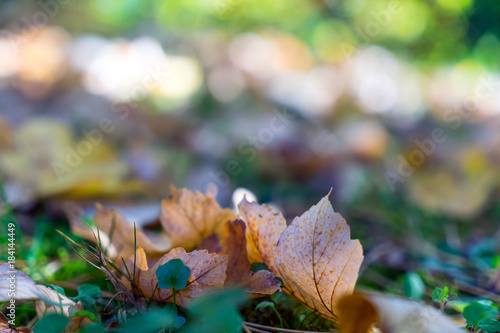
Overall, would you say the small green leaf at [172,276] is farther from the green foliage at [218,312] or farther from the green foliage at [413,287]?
the green foliage at [413,287]

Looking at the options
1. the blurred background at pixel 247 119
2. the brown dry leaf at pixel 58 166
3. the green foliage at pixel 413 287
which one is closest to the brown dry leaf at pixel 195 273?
the blurred background at pixel 247 119

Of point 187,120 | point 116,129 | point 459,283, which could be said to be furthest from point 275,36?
point 459,283

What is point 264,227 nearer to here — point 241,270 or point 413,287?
point 241,270

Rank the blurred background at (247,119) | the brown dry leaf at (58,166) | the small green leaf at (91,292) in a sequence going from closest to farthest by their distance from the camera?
the small green leaf at (91,292) → the brown dry leaf at (58,166) → the blurred background at (247,119)

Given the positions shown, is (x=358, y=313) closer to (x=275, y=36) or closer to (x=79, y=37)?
(x=79, y=37)

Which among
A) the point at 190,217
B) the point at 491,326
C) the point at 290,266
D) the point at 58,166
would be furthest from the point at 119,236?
the point at 58,166

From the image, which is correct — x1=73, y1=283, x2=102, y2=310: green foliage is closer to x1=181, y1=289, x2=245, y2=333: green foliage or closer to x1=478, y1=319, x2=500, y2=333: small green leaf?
x1=181, y1=289, x2=245, y2=333: green foliage

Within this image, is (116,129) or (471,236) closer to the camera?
(471,236)
